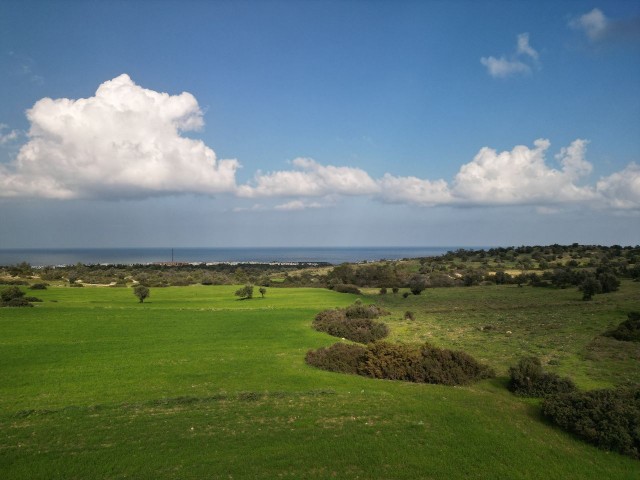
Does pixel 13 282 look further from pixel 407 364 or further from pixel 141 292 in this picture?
pixel 407 364

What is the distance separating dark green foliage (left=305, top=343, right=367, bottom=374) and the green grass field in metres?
0.96

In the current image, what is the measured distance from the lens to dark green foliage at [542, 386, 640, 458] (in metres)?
13.8

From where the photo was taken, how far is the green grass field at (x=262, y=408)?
1227cm

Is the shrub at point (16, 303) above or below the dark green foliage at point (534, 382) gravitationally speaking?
above

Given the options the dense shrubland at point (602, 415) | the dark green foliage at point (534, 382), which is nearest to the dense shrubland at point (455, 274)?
the dark green foliage at point (534, 382)

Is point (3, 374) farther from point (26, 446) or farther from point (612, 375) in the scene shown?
point (612, 375)

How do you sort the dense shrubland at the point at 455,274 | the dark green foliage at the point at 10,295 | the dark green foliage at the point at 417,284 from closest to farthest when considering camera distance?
the dark green foliage at the point at 10,295 → the dark green foliage at the point at 417,284 → the dense shrubland at the point at 455,274

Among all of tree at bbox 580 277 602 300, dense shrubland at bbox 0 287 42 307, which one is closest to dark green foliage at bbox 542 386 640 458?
tree at bbox 580 277 602 300

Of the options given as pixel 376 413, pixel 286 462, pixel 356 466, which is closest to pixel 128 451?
pixel 286 462

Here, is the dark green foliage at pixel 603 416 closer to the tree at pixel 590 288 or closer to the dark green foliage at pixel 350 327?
the dark green foliage at pixel 350 327

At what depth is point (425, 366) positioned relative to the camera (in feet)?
74.1

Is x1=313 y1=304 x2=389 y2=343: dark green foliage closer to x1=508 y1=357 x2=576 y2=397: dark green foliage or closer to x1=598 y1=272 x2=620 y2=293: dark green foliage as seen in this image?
x1=508 y1=357 x2=576 y2=397: dark green foliage

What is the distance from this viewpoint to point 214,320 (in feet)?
132

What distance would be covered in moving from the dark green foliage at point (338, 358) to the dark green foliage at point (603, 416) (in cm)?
1016
